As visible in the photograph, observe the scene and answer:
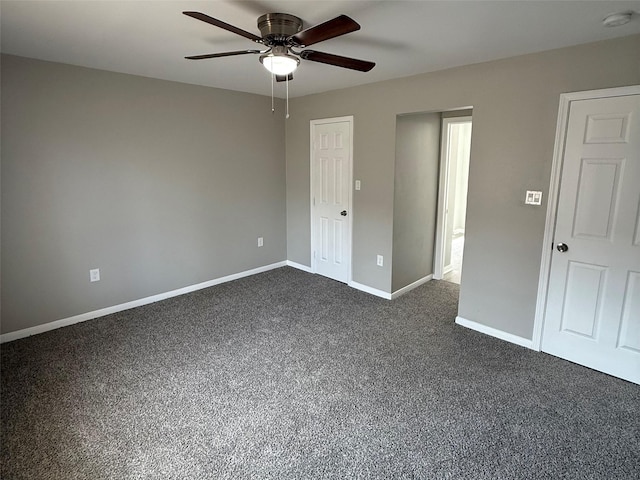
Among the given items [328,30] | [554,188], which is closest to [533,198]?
[554,188]

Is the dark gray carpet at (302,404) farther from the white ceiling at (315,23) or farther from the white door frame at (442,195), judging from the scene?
the white ceiling at (315,23)

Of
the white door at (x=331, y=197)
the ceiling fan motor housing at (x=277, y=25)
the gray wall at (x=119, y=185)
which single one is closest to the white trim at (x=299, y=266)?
the white door at (x=331, y=197)

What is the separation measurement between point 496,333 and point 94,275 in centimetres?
387

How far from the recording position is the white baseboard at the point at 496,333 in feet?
10.4

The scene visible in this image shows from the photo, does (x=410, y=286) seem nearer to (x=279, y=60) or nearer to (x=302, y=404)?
(x=302, y=404)

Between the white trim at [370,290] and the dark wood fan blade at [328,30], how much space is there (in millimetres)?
2931

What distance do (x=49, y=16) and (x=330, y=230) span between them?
3.35 meters

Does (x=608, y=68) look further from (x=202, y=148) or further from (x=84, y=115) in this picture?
(x=84, y=115)

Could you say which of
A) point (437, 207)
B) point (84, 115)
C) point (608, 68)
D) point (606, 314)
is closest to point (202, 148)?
point (84, 115)

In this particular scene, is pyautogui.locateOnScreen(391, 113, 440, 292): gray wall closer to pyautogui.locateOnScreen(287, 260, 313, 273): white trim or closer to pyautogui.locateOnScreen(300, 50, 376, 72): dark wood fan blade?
pyautogui.locateOnScreen(287, 260, 313, 273): white trim

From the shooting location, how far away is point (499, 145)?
10.2ft

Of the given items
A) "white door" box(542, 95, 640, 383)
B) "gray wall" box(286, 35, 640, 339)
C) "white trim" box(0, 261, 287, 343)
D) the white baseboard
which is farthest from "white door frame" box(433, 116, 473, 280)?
"white trim" box(0, 261, 287, 343)

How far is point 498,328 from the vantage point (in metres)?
3.32

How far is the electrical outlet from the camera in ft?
11.9
